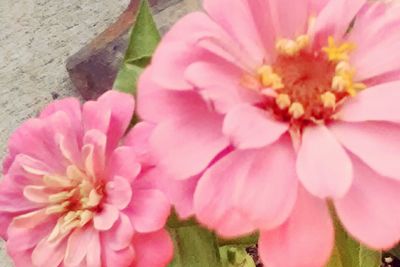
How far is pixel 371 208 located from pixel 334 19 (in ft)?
0.20

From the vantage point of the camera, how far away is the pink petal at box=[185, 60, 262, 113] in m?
0.26

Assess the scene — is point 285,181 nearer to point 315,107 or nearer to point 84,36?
point 315,107

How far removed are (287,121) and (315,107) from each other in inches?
0.4

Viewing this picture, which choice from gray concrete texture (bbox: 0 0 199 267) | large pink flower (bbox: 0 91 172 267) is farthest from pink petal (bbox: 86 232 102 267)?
gray concrete texture (bbox: 0 0 199 267)

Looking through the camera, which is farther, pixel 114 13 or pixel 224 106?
pixel 114 13

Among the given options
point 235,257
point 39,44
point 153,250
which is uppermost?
point 153,250

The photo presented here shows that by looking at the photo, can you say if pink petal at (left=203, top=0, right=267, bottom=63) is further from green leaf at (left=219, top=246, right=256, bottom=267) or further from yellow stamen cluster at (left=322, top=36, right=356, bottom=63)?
green leaf at (left=219, top=246, right=256, bottom=267)

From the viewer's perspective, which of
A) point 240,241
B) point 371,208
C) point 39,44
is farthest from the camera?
point 39,44

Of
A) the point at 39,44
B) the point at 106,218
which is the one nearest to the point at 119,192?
the point at 106,218

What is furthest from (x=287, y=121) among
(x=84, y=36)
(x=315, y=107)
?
(x=84, y=36)

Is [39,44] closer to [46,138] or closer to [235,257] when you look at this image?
[235,257]

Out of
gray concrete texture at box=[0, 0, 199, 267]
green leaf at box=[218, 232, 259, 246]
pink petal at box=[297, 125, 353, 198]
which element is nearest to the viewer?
pink petal at box=[297, 125, 353, 198]

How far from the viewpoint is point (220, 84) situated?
10.6 inches

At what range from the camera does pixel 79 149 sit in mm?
324
